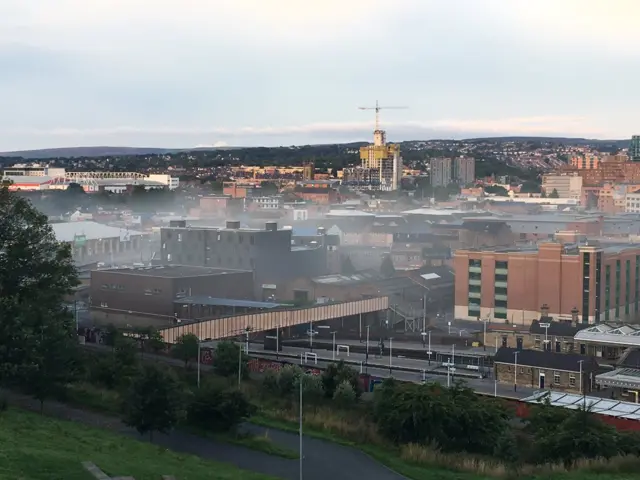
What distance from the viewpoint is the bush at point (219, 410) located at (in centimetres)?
1062

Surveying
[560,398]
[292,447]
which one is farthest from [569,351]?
[292,447]

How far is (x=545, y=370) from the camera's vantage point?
45.8ft

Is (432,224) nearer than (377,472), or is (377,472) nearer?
(377,472)

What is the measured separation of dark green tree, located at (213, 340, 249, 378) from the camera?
13234mm

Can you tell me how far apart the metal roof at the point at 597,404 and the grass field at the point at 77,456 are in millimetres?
4445

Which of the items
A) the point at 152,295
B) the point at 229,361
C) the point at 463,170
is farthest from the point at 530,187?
the point at 229,361

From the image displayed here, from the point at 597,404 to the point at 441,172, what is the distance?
68.0 m

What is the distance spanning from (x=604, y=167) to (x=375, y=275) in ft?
175

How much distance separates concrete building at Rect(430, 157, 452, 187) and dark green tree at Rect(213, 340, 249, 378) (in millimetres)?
64873

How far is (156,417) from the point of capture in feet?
32.6

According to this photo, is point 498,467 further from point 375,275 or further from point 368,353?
point 375,275

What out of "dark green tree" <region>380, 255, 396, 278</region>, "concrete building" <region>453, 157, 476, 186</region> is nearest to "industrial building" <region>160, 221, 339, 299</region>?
"dark green tree" <region>380, 255, 396, 278</region>

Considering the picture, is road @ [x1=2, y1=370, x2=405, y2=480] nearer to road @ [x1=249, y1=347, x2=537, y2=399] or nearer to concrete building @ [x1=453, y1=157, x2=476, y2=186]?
road @ [x1=249, y1=347, x2=537, y2=399]

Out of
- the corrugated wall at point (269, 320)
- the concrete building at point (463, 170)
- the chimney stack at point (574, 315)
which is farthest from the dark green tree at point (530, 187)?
the corrugated wall at point (269, 320)
